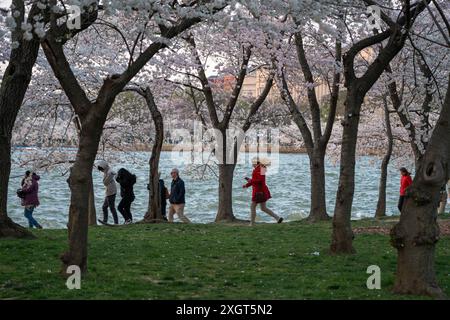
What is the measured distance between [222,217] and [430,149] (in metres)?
15.2

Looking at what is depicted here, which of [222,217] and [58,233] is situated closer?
[58,233]

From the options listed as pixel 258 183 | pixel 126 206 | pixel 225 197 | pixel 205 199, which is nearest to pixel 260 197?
pixel 258 183

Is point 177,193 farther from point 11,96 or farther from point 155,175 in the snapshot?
point 11,96

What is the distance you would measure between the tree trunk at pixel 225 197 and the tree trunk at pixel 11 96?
10255 mm

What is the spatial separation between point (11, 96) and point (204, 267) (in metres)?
5.12

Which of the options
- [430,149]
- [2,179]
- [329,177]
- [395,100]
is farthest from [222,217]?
[329,177]

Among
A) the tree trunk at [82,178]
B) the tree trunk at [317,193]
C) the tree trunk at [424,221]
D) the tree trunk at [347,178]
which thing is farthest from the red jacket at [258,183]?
the tree trunk at [424,221]

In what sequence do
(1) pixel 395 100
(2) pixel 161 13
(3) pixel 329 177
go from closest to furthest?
(2) pixel 161 13 → (1) pixel 395 100 → (3) pixel 329 177

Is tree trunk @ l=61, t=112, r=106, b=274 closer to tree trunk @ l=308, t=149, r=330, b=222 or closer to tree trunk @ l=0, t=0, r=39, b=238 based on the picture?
tree trunk @ l=0, t=0, r=39, b=238

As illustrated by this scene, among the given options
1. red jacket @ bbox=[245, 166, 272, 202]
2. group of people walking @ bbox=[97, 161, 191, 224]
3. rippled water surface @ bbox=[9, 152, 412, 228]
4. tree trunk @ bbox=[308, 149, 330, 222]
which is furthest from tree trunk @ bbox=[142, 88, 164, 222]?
rippled water surface @ bbox=[9, 152, 412, 228]

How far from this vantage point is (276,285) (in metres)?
8.87

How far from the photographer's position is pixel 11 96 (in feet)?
41.8

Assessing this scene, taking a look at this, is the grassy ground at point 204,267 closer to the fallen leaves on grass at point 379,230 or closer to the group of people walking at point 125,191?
the fallen leaves on grass at point 379,230

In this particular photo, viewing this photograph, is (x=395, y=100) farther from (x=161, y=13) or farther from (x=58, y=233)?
(x=161, y=13)
